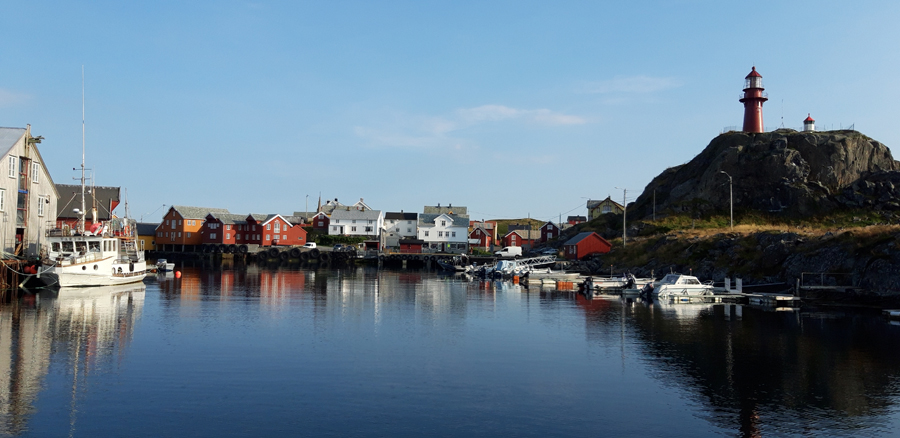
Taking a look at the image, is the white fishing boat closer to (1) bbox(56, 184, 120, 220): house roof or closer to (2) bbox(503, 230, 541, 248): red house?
(1) bbox(56, 184, 120, 220): house roof

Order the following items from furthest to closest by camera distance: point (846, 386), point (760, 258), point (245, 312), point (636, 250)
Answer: point (636, 250), point (760, 258), point (245, 312), point (846, 386)

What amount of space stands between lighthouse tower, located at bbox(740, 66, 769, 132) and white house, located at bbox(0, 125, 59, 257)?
89.7m

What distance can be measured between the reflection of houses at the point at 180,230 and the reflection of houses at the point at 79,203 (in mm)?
31093

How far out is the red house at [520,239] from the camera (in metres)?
126

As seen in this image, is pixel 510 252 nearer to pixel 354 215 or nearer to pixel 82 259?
pixel 354 215

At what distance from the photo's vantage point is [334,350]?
94.3 ft

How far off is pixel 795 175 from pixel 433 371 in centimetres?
8038

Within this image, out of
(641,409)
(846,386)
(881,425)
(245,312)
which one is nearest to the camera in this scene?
(881,425)

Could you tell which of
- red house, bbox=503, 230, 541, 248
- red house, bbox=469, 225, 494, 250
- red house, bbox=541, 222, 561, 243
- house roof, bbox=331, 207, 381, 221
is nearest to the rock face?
red house, bbox=541, 222, 561, 243

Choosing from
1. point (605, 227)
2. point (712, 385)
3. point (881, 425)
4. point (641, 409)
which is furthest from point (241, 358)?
point (605, 227)

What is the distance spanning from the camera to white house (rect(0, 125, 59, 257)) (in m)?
48.0

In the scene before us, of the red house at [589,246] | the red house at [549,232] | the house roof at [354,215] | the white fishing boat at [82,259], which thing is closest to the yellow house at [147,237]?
the house roof at [354,215]

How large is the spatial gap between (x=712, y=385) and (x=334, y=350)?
1560cm

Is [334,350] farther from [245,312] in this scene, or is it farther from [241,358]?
[245,312]
